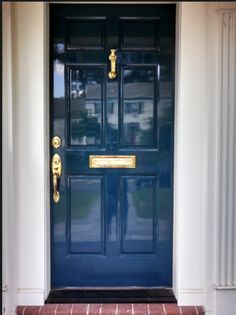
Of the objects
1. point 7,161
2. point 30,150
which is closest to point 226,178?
point 30,150

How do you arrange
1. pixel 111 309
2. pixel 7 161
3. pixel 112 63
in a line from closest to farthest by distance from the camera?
pixel 7 161
pixel 111 309
pixel 112 63

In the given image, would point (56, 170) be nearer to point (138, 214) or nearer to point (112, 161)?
point (112, 161)

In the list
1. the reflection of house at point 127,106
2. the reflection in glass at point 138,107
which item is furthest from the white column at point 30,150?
the reflection in glass at point 138,107

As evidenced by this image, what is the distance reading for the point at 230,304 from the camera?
2.87m

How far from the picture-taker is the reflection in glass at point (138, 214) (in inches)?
122

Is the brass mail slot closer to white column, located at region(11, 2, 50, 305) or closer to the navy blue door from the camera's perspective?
the navy blue door

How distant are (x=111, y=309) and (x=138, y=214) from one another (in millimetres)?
631

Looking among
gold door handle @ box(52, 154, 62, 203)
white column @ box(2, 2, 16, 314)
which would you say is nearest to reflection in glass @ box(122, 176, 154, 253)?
gold door handle @ box(52, 154, 62, 203)

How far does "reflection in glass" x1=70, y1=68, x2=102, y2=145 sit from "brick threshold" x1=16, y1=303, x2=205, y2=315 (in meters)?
1.05

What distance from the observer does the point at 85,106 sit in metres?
3.09

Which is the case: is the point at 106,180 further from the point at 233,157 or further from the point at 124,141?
the point at 233,157

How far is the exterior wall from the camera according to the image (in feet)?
9.25

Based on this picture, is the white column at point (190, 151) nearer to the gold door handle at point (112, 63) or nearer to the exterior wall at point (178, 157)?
the exterior wall at point (178, 157)

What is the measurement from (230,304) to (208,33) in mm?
1667
